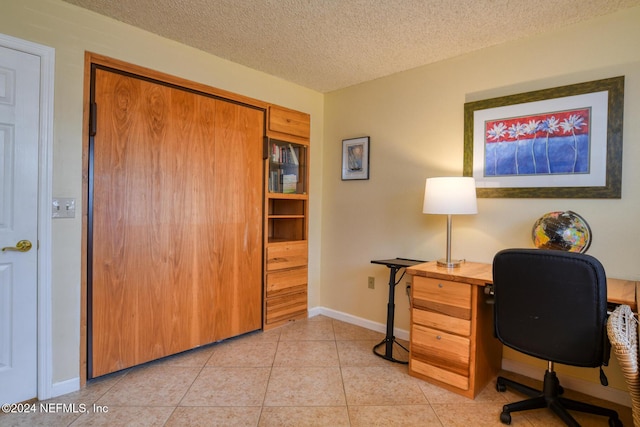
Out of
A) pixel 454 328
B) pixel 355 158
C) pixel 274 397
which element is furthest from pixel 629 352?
pixel 355 158

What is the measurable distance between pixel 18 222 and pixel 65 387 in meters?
1.04

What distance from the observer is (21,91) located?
6.24 ft

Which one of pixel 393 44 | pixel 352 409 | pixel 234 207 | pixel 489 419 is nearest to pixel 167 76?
pixel 234 207

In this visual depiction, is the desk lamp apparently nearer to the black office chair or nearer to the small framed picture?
the black office chair

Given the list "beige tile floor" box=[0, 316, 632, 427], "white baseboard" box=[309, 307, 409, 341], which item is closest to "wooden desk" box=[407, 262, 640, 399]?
"beige tile floor" box=[0, 316, 632, 427]

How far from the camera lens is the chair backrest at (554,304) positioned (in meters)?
1.55

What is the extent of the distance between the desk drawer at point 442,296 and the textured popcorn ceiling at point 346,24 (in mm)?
1711

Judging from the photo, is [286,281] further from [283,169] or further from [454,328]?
[454,328]

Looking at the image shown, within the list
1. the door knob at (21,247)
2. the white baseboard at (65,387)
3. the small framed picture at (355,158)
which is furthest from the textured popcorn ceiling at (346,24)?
the white baseboard at (65,387)

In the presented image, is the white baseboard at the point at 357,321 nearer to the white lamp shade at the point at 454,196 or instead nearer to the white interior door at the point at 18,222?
the white lamp shade at the point at 454,196

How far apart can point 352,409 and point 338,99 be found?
2863mm

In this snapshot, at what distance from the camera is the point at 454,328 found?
Answer: 212cm

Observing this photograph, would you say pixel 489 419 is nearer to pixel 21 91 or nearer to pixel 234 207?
pixel 234 207

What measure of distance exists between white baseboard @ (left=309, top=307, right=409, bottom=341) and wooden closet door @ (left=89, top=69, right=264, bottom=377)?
80cm
